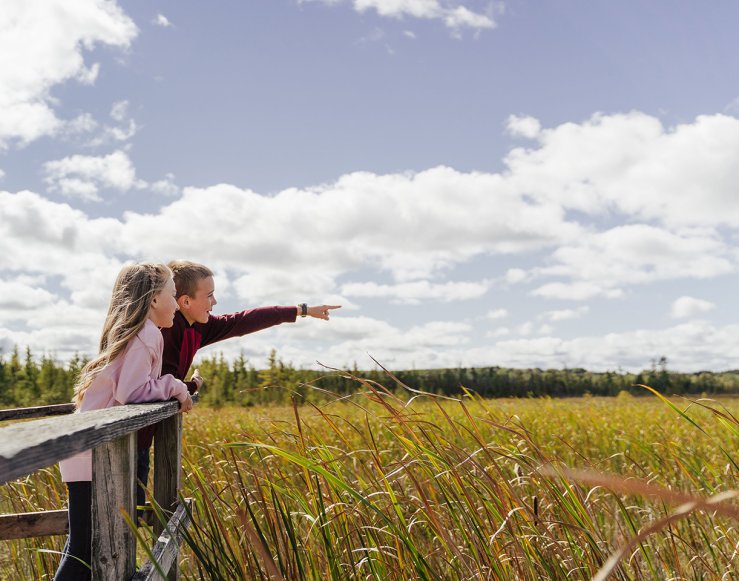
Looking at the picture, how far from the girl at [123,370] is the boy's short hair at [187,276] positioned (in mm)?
484

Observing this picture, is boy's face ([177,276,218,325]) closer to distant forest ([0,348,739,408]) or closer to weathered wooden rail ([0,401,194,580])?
weathered wooden rail ([0,401,194,580])

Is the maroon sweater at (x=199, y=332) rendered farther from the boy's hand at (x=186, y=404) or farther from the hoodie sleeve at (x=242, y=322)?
the boy's hand at (x=186, y=404)

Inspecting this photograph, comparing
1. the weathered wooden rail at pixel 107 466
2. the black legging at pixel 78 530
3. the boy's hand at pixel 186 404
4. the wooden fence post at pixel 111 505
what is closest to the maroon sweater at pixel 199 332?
the weathered wooden rail at pixel 107 466

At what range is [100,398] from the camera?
289cm

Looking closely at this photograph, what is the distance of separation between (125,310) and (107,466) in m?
1.13

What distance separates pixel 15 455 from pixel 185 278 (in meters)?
2.66

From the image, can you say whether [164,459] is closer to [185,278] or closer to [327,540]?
[185,278]

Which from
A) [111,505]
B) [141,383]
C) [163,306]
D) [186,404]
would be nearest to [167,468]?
[186,404]

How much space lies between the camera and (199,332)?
3965 millimetres

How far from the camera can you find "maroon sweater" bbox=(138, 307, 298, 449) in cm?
366

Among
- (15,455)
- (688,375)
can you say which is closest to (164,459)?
(15,455)

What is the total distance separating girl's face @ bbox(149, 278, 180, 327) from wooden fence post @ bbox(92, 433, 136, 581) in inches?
42.6

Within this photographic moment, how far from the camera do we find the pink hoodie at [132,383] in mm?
2670

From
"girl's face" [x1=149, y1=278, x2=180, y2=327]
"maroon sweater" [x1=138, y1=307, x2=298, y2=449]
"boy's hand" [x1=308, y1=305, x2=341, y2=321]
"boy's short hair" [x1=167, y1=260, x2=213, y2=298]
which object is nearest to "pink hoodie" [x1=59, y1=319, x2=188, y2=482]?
"girl's face" [x1=149, y1=278, x2=180, y2=327]
